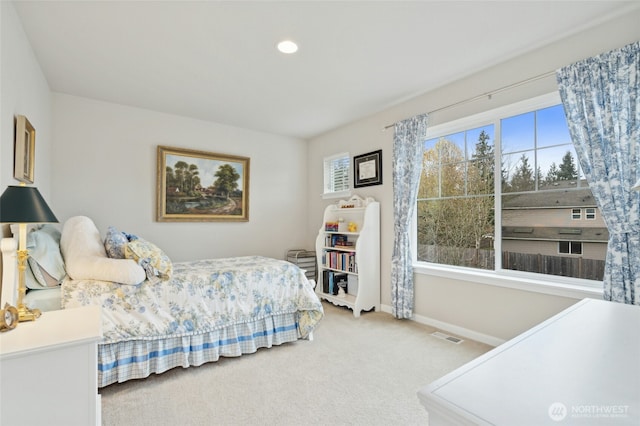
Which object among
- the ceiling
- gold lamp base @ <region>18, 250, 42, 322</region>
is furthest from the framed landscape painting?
gold lamp base @ <region>18, 250, 42, 322</region>

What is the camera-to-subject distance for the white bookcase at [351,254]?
3.78 m

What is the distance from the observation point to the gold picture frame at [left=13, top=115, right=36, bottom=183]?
6.64ft

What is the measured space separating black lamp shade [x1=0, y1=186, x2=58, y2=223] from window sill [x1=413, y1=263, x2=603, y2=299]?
3155 millimetres

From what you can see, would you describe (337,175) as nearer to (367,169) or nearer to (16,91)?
(367,169)

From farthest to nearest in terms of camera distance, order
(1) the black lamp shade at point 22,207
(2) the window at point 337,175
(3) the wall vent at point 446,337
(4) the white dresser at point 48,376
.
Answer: (2) the window at point 337,175 < (3) the wall vent at point 446,337 < (1) the black lamp shade at point 22,207 < (4) the white dresser at point 48,376

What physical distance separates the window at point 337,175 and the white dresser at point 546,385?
3526 millimetres

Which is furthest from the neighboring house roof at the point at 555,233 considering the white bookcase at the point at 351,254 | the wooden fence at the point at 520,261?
the white bookcase at the point at 351,254

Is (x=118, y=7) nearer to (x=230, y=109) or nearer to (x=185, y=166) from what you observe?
(x=230, y=109)

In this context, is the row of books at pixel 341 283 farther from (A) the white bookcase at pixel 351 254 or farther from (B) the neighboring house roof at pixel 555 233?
(B) the neighboring house roof at pixel 555 233

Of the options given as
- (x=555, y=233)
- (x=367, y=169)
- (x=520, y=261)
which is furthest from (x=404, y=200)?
(x=555, y=233)

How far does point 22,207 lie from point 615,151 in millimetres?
3387

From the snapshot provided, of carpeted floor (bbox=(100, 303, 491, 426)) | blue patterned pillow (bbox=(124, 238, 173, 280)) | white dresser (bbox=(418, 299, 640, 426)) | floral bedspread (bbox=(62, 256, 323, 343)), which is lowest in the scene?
carpeted floor (bbox=(100, 303, 491, 426))

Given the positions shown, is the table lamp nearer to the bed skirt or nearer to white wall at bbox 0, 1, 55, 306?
white wall at bbox 0, 1, 55, 306

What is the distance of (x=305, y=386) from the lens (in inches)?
85.7
